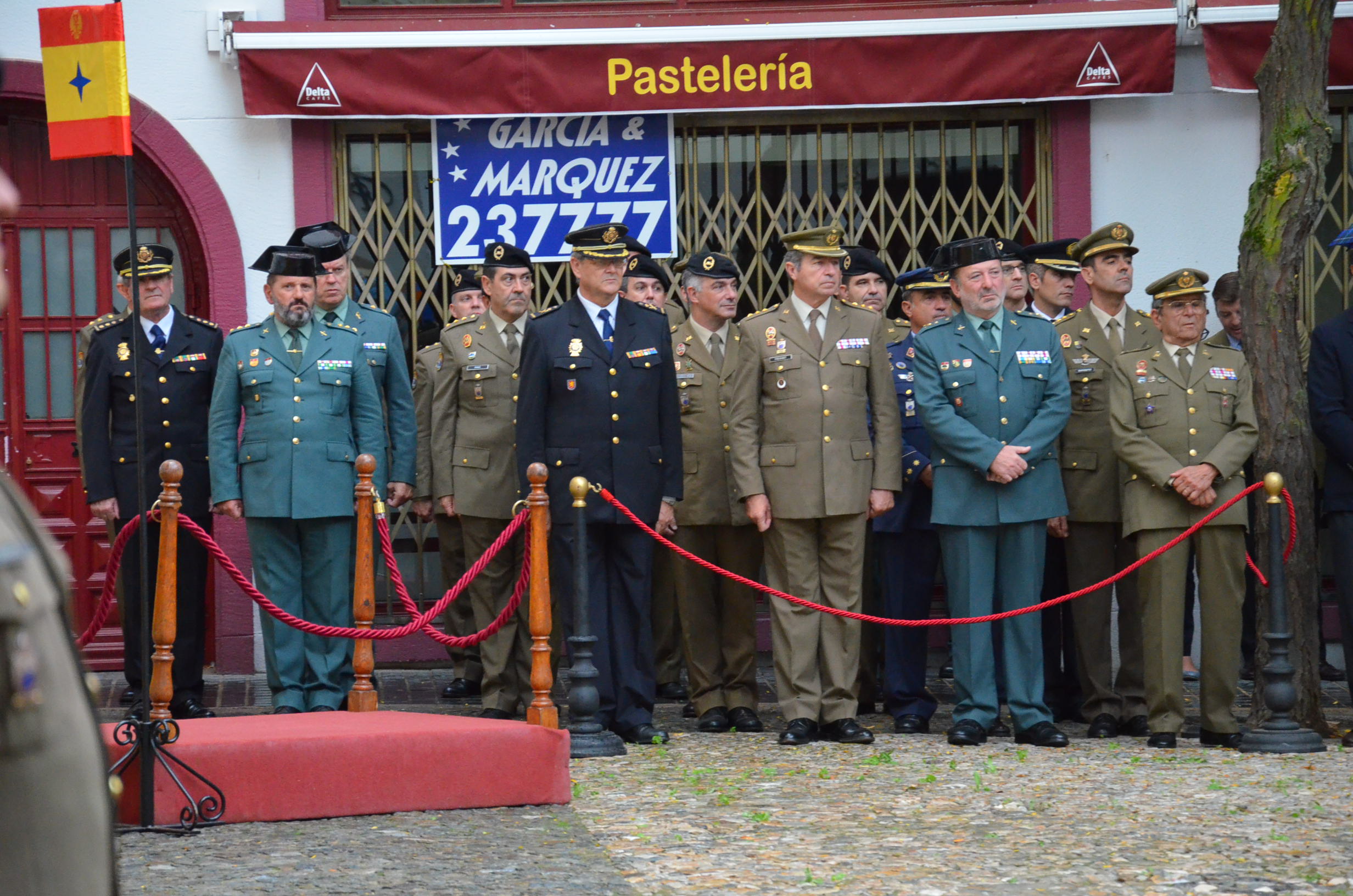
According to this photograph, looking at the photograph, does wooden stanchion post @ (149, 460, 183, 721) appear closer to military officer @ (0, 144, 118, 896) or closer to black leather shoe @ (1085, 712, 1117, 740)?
black leather shoe @ (1085, 712, 1117, 740)

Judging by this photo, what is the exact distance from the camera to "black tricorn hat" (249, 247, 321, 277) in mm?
6848

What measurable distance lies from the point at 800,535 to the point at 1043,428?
3.27 ft

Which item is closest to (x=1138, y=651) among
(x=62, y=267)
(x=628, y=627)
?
(x=628, y=627)

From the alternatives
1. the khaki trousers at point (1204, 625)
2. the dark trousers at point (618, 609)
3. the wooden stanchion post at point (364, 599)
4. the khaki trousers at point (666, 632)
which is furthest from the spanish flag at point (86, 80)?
the khaki trousers at point (1204, 625)

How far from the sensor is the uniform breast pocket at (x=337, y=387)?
6.88m

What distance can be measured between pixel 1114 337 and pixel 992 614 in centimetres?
141

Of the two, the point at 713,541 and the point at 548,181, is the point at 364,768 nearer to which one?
the point at 713,541

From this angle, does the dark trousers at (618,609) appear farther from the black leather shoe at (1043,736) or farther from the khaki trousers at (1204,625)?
the khaki trousers at (1204,625)

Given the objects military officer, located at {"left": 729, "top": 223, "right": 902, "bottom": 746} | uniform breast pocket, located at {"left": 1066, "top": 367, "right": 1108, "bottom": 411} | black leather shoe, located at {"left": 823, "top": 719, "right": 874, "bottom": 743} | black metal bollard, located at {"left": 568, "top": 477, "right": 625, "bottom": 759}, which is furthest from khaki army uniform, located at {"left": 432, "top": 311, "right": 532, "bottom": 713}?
uniform breast pocket, located at {"left": 1066, "top": 367, "right": 1108, "bottom": 411}

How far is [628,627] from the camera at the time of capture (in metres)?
6.42

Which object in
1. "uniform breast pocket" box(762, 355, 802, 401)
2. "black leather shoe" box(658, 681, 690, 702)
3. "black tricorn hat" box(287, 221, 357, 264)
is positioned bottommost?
"black leather shoe" box(658, 681, 690, 702)

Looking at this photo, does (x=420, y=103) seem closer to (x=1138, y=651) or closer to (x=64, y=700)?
(x=1138, y=651)

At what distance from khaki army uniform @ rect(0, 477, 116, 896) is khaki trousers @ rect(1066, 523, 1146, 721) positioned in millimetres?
6085

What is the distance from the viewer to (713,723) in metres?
6.78
